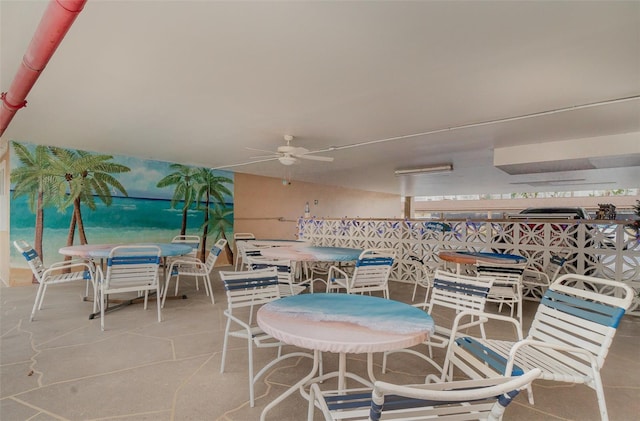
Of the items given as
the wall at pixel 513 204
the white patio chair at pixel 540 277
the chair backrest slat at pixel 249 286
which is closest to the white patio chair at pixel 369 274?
the chair backrest slat at pixel 249 286

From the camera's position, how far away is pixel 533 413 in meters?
2.13

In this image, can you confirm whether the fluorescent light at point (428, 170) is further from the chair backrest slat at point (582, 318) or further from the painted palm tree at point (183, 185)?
the chair backrest slat at point (582, 318)

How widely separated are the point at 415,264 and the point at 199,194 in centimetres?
577

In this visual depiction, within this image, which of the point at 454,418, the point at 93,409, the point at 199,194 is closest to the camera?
the point at 454,418

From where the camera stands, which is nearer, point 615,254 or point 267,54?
point 267,54

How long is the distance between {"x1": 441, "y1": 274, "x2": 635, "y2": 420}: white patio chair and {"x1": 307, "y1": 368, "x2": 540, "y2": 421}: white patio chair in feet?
2.48

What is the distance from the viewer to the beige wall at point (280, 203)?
9523 mm

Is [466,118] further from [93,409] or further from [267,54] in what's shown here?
[93,409]

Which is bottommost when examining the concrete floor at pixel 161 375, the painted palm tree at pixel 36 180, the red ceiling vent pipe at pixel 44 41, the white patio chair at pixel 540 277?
the concrete floor at pixel 161 375

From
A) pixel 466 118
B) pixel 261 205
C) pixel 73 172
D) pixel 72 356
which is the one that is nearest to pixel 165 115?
pixel 72 356

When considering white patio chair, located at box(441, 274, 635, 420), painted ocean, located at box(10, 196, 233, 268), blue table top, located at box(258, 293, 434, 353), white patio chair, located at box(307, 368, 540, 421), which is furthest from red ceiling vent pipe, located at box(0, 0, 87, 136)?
painted ocean, located at box(10, 196, 233, 268)

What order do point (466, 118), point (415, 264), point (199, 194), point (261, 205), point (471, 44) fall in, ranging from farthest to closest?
1. point (261, 205)
2. point (199, 194)
3. point (415, 264)
4. point (466, 118)
5. point (471, 44)

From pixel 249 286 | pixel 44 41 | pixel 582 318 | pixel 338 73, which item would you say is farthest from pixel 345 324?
pixel 44 41

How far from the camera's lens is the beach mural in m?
5.92
